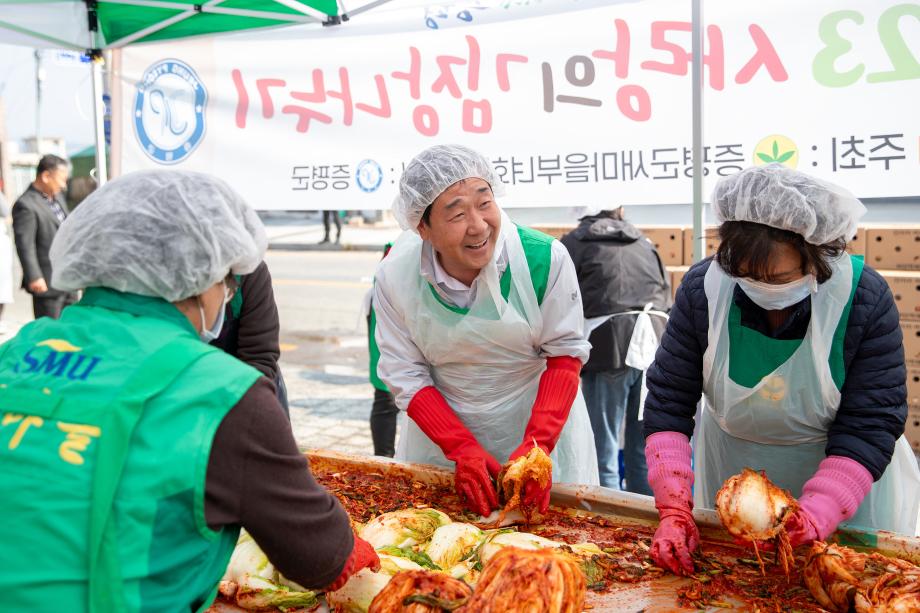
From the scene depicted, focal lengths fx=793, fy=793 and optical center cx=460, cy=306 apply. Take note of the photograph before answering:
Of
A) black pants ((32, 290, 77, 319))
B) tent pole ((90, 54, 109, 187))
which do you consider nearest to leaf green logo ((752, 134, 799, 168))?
tent pole ((90, 54, 109, 187))

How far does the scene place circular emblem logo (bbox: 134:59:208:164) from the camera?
534 cm

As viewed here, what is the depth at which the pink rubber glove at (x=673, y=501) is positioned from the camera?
220 centimetres

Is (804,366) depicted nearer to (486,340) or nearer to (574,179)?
(486,340)

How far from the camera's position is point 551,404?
291 centimetres

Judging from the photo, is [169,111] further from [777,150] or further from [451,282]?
[777,150]

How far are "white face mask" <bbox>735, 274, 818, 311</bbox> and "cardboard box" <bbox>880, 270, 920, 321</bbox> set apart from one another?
3.73 m

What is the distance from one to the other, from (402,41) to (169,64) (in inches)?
70.3

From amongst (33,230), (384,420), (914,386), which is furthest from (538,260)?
(33,230)

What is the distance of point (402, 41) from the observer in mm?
4641

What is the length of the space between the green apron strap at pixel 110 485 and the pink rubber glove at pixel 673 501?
4.75 feet

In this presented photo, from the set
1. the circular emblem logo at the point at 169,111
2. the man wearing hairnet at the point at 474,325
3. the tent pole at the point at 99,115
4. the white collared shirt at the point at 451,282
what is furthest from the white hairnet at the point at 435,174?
the tent pole at the point at 99,115

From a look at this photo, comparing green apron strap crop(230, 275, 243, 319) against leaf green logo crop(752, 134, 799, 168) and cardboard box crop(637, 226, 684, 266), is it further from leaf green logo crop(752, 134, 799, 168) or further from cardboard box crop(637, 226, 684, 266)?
cardboard box crop(637, 226, 684, 266)

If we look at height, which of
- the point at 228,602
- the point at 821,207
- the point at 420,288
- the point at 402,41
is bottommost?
the point at 228,602

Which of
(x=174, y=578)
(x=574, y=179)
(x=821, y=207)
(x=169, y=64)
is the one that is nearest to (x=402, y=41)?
(x=574, y=179)
